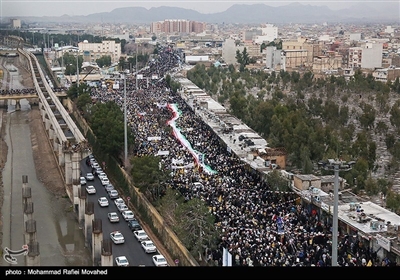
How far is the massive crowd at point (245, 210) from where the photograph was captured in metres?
4.28

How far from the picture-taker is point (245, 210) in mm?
5234

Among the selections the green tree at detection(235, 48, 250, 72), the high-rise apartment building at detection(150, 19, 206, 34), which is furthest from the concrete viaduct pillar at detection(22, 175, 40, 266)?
the high-rise apartment building at detection(150, 19, 206, 34)

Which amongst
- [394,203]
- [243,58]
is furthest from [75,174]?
[243,58]

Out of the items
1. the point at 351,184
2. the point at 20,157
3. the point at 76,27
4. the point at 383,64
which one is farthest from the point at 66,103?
the point at 76,27

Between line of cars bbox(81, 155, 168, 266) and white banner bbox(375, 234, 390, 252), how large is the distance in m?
1.76

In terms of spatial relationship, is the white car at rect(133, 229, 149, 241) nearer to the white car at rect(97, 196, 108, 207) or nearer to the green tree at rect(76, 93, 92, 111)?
the white car at rect(97, 196, 108, 207)

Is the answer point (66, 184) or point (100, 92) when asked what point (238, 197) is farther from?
point (100, 92)

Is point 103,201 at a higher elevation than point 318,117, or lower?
lower

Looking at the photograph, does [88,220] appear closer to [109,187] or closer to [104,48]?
[109,187]

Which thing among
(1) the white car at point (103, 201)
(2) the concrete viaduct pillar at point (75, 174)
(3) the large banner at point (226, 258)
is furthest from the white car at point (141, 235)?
(2) the concrete viaduct pillar at point (75, 174)

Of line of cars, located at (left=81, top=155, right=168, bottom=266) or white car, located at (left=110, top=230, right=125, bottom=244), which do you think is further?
white car, located at (left=110, top=230, right=125, bottom=244)

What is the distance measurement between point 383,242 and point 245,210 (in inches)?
51.2

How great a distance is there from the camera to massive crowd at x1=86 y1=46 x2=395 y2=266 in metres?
4.28

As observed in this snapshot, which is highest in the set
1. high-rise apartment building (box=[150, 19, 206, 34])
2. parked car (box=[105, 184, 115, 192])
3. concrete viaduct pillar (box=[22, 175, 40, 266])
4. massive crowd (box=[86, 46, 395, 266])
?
high-rise apartment building (box=[150, 19, 206, 34])
